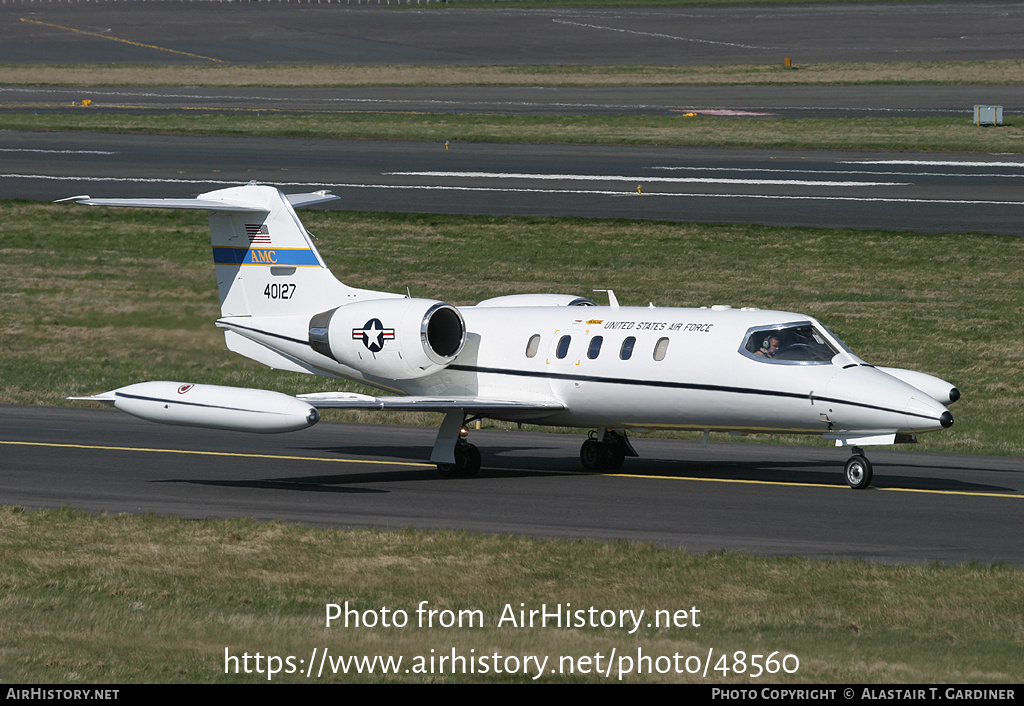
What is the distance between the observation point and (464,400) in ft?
74.8

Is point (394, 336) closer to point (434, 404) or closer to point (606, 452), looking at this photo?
point (434, 404)

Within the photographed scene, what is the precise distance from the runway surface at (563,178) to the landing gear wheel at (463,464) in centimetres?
2157

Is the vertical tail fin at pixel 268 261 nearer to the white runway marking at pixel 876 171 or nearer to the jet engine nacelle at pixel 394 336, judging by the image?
the jet engine nacelle at pixel 394 336

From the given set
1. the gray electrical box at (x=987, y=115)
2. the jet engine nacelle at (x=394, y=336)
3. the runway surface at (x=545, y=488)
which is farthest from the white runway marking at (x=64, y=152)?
the jet engine nacelle at (x=394, y=336)

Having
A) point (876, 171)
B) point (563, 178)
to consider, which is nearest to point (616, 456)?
point (563, 178)

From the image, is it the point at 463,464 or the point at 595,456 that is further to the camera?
the point at 595,456

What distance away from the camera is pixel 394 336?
904 inches

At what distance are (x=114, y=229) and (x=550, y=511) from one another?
29.4 m

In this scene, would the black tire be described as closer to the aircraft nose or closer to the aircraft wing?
the aircraft wing

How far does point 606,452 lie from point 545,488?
86.7 inches

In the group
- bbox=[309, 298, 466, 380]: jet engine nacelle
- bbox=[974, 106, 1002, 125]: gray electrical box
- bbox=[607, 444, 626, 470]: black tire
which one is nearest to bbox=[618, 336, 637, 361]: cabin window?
bbox=[607, 444, 626, 470]: black tire

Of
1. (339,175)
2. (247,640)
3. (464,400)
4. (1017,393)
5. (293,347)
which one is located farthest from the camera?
(339,175)
